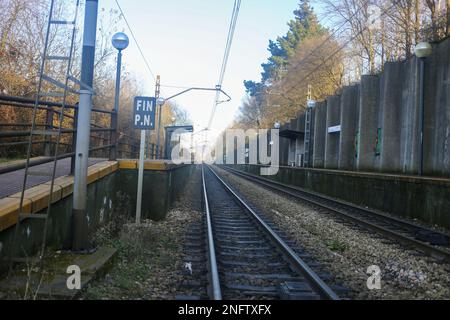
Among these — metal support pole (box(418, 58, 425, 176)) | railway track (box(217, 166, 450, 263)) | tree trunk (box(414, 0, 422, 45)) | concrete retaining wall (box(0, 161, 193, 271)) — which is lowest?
railway track (box(217, 166, 450, 263))

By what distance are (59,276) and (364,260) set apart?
200 inches

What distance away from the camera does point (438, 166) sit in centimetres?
1511

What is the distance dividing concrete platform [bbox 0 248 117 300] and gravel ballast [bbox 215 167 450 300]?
3161mm

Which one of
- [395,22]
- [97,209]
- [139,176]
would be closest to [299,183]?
[395,22]

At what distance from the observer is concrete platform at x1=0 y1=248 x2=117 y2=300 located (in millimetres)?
4641

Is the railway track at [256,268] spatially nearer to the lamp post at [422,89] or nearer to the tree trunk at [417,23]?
the lamp post at [422,89]

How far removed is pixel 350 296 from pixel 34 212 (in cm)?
398

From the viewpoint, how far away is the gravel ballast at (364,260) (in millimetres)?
5961

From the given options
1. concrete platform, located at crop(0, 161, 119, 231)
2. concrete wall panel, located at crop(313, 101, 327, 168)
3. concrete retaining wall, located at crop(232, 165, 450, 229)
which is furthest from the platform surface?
concrete wall panel, located at crop(313, 101, 327, 168)

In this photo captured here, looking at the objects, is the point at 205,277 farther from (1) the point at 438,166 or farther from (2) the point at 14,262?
(1) the point at 438,166

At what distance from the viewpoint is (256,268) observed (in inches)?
275

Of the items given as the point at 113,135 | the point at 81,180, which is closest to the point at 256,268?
the point at 81,180

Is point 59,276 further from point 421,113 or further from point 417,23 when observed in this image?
point 417,23

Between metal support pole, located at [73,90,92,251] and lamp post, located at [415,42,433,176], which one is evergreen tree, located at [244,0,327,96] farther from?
metal support pole, located at [73,90,92,251]
